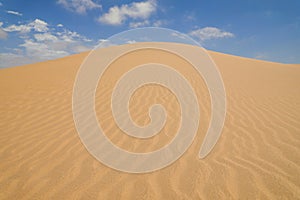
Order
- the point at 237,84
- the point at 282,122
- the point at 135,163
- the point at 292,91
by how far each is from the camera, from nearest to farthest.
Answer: the point at 135,163, the point at 282,122, the point at 292,91, the point at 237,84

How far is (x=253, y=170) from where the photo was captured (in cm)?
314

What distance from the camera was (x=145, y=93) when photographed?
768cm

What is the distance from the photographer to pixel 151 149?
4004 mm

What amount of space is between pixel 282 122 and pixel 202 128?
187 centimetres

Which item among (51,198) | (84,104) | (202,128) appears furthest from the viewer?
(84,104)

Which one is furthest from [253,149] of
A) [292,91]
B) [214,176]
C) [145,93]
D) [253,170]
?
[292,91]

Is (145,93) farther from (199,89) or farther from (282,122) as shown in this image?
(282,122)

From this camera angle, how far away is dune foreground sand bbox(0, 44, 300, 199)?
2.80m

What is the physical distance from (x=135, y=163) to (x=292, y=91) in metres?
7.37

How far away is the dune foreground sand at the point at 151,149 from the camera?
2.80 metres

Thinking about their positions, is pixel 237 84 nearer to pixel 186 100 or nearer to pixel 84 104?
pixel 186 100

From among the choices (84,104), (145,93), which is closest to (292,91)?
(145,93)

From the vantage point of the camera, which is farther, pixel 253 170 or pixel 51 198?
pixel 253 170

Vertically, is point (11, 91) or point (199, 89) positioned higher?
point (199, 89)
